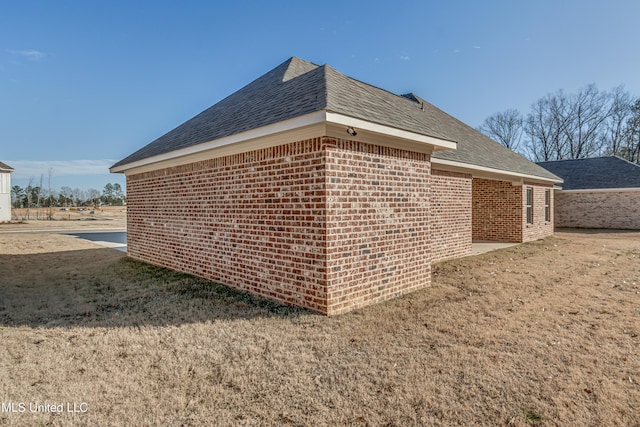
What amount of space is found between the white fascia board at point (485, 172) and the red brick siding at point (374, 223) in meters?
2.94

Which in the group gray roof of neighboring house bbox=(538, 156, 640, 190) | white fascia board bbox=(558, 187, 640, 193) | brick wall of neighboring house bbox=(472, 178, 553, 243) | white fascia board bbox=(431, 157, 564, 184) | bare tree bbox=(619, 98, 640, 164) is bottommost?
brick wall of neighboring house bbox=(472, 178, 553, 243)

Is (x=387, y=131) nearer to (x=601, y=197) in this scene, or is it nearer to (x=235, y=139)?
(x=235, y=139)

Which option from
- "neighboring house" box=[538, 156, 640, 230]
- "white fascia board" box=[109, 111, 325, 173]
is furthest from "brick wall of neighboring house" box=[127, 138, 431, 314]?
"neighboring house" box=[538, 156, 640, 230]

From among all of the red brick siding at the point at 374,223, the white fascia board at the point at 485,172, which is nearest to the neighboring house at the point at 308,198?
the red brick siding at the point at 374,223

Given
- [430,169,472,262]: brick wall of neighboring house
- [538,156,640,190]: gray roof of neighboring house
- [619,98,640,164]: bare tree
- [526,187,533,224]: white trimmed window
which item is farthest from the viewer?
[619,98,640,164]: bare tree

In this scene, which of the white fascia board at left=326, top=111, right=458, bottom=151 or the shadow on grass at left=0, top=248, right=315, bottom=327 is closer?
the white fascia board at left=326, top=111, right=458, bottom=151

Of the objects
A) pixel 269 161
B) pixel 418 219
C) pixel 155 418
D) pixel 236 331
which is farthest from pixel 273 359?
pixel 418 219

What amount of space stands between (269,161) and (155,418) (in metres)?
3.83

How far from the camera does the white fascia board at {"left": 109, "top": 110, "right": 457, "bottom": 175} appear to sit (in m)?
4.62

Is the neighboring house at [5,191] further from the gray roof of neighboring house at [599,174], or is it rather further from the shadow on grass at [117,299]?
the gray roof of neighboring house at [599,174]

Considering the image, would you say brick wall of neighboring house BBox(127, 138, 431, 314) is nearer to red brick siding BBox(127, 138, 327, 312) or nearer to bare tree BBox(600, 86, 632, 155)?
red brick siding BBox(127, 138, 327, 312)

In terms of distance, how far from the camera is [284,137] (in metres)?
5.21

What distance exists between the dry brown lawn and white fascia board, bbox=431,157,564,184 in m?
3.72

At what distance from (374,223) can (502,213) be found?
10395mm
